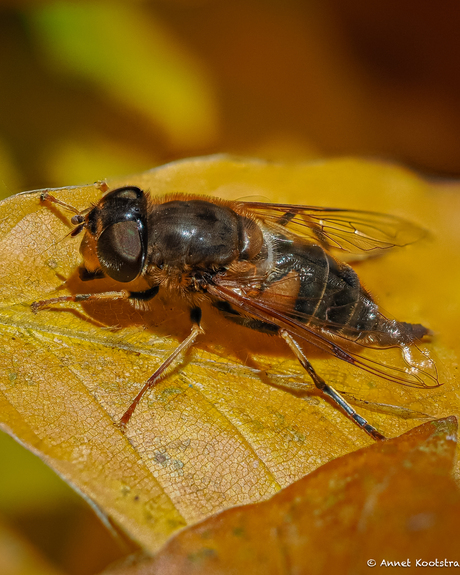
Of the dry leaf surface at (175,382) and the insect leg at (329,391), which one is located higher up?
the dry leaf surface at (175,382)

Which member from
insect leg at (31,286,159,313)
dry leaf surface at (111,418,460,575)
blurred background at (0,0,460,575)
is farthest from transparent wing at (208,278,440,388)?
blurred background at (0,0,460,575)

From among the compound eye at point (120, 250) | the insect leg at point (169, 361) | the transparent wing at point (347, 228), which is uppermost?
the compound eye at point (120, 250)

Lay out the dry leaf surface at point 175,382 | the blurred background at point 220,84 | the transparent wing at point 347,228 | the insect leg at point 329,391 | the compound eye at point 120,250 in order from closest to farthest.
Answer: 1. the dry leaf surface at point 175,382
2. the insect leg at point 329,391
3. the compound eye at point 120,250
4. the transparent wing at point 347,228
5. the blurred background at point 220,84

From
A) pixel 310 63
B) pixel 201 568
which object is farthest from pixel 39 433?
pixel 310 63

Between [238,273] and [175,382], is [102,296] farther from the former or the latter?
[238,273]

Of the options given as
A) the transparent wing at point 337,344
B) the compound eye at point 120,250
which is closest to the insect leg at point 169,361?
the transparent wing at point 337,344

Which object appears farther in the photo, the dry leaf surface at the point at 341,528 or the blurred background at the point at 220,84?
the blurred background at the point at 220,84

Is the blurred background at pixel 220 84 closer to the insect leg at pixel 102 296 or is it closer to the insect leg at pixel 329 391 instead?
the insect leg at pixel 102 296
